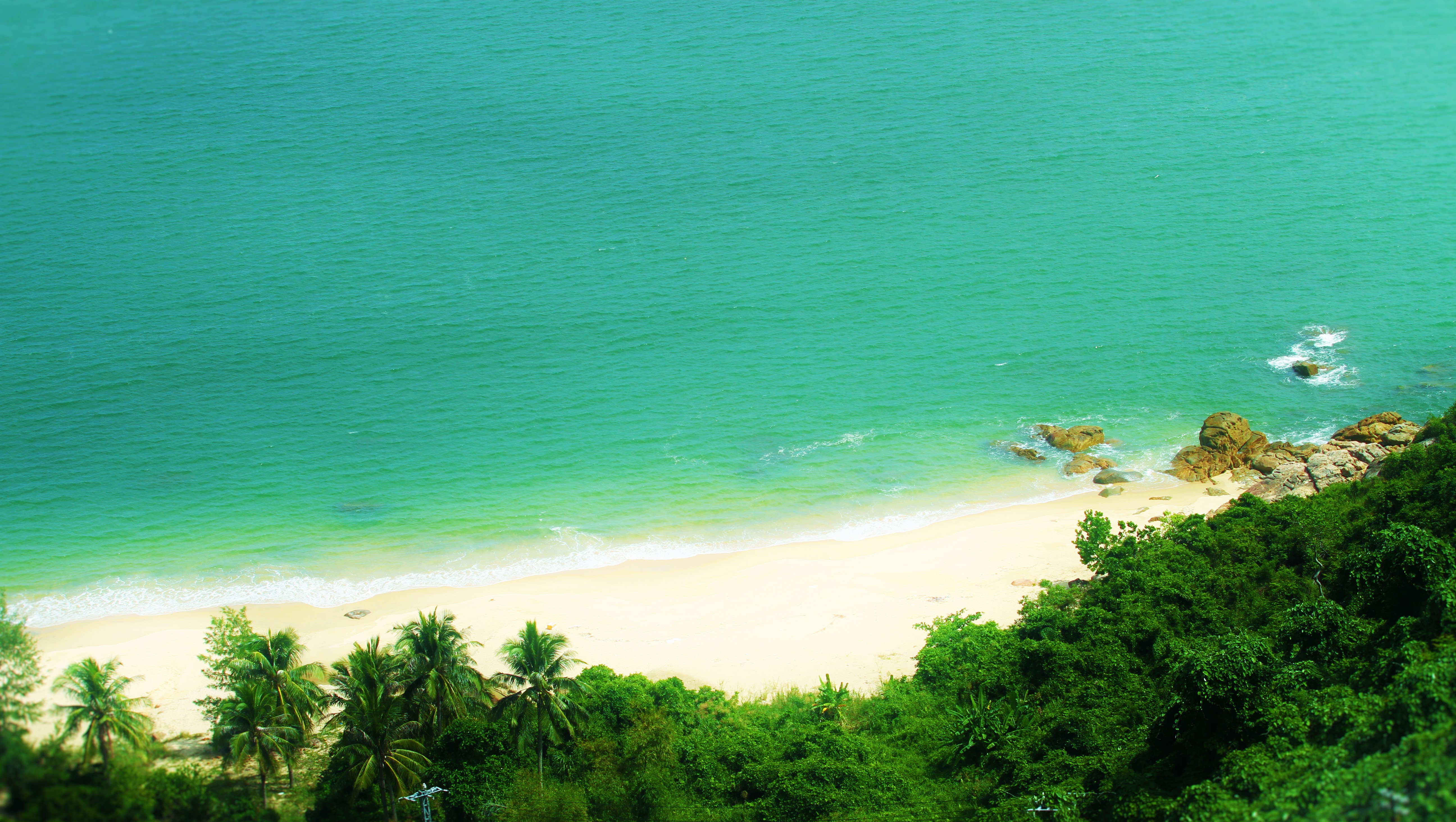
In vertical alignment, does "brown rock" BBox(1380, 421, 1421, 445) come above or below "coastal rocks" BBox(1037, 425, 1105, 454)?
below

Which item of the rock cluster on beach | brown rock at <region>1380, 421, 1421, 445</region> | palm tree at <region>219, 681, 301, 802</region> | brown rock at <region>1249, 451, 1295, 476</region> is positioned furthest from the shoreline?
palm tree at <region>219, 681, 301, 802</region>

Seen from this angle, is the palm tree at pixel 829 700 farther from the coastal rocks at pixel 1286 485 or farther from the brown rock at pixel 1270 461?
the brown rock at pixel 1270 461

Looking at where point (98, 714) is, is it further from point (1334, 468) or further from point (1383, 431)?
point (1383, 431)

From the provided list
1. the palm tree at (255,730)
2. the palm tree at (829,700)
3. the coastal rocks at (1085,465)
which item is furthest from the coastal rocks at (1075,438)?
the palm tree at (255,730)

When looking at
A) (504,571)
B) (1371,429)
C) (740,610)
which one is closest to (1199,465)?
(1371,429)

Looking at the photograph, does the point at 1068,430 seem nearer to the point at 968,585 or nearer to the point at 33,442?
the point at 968,585

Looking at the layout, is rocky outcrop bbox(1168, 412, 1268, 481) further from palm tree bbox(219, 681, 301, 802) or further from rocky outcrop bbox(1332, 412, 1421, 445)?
palm tree bbox(219, 681, 301, 802)
